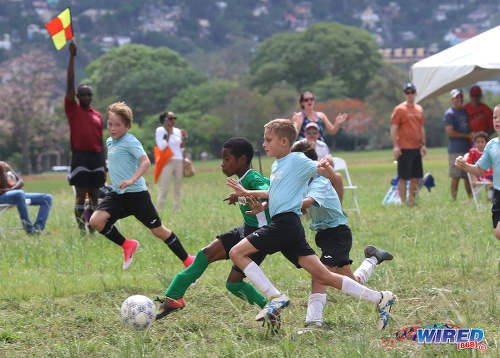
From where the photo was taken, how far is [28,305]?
5820 mm

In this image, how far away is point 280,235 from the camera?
4.68 metres

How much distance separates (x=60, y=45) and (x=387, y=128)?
6385 centimetres

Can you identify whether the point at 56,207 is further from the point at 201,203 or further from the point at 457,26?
the point at 457,26

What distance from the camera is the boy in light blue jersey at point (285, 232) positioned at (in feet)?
15.4

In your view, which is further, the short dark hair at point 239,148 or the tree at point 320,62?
the tree at point 320,62

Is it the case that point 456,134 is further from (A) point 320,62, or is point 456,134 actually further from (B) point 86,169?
(A) point 320,62

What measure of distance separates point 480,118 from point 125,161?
7894 mm

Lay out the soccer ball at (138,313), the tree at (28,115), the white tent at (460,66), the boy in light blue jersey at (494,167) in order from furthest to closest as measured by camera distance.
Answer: the tree at (28,115)
the white tent at (460,66)
the boy in light blue jersey at (494,167)
the soccer ball at (138,313)

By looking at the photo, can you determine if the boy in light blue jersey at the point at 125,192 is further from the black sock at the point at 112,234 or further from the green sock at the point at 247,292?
the green sock at the point at 247,292

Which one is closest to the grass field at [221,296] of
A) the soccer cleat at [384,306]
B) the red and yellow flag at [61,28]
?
the soccer cleat at [384,306]

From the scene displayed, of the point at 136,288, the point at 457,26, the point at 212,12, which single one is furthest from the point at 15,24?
the point at 136,288

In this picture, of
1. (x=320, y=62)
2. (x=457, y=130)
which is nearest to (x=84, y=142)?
(x=457, y=130)

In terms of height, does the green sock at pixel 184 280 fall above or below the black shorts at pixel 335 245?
below

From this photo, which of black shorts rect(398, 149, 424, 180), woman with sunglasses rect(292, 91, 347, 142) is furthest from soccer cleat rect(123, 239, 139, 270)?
black shorts rect(398, 149, 424, 180)
